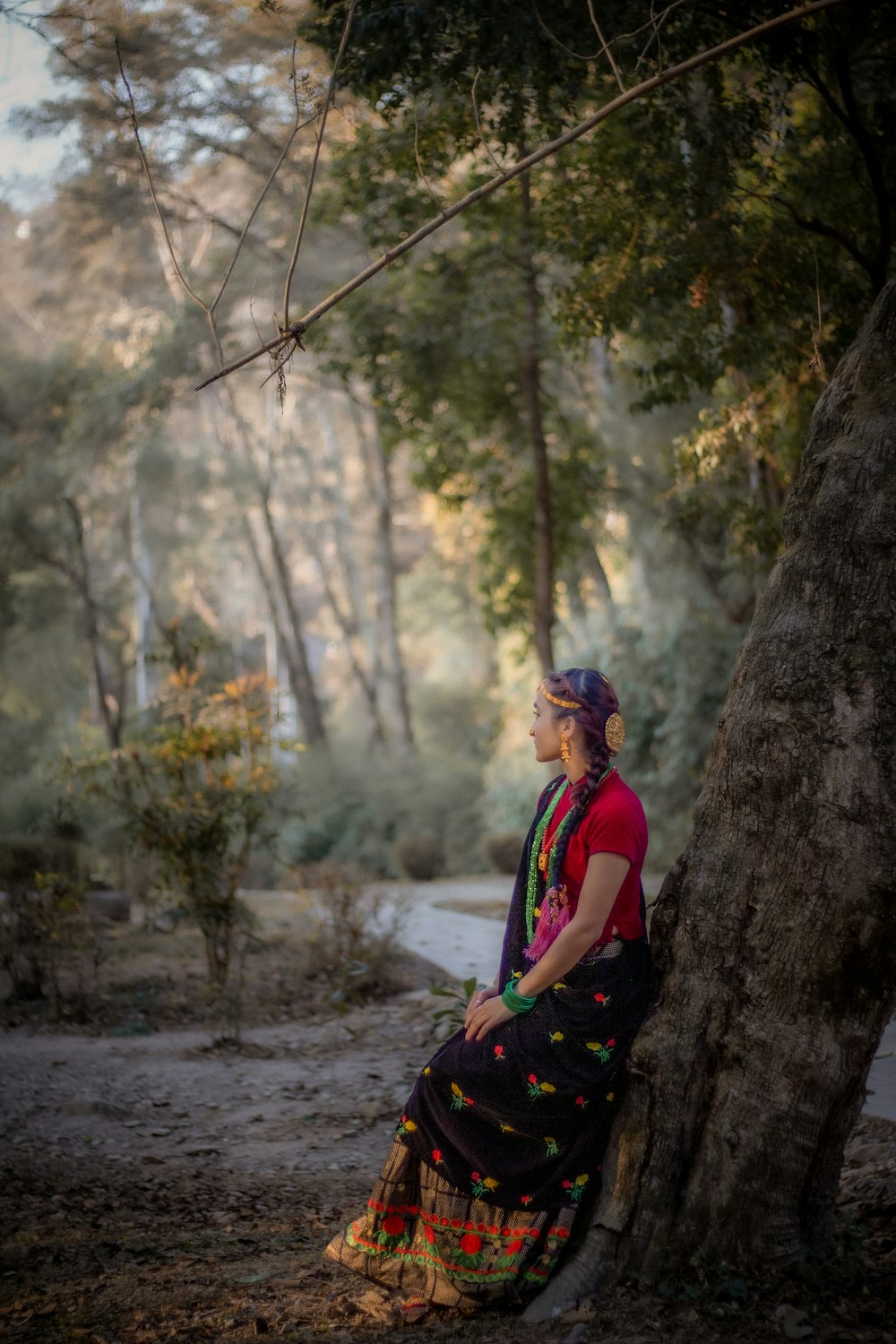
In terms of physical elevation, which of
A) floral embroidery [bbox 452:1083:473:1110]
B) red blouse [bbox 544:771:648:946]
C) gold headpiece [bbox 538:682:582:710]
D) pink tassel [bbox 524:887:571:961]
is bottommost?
floral embroidery [bbox 452:1083:473:1110]

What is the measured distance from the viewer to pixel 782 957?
301 centimetres

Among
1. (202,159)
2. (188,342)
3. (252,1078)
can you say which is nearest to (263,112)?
(202,159)

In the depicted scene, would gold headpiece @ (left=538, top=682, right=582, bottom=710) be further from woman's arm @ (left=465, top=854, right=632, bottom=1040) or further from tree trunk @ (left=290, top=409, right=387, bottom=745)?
tree trunk @ (left=290, top=409, right=387, bottom=745)

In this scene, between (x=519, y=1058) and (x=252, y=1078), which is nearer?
(x=519, y=1058)

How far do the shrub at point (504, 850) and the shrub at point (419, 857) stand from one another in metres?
0.88

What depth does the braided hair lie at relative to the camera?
10.5 feet

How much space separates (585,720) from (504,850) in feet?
45.3

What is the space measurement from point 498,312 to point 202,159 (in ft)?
25.6

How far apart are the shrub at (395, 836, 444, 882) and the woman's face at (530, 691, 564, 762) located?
14412 mm

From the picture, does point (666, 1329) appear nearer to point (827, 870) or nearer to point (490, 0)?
point (827, 870)

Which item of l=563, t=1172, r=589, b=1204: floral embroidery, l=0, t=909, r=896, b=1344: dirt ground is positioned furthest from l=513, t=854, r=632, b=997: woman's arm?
l=0, t=909, r=896, b=1344: dirt ground

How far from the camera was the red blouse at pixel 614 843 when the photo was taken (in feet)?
10.1

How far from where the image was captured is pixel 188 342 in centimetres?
1909

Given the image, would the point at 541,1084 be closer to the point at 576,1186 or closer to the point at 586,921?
the point at 576,1186
